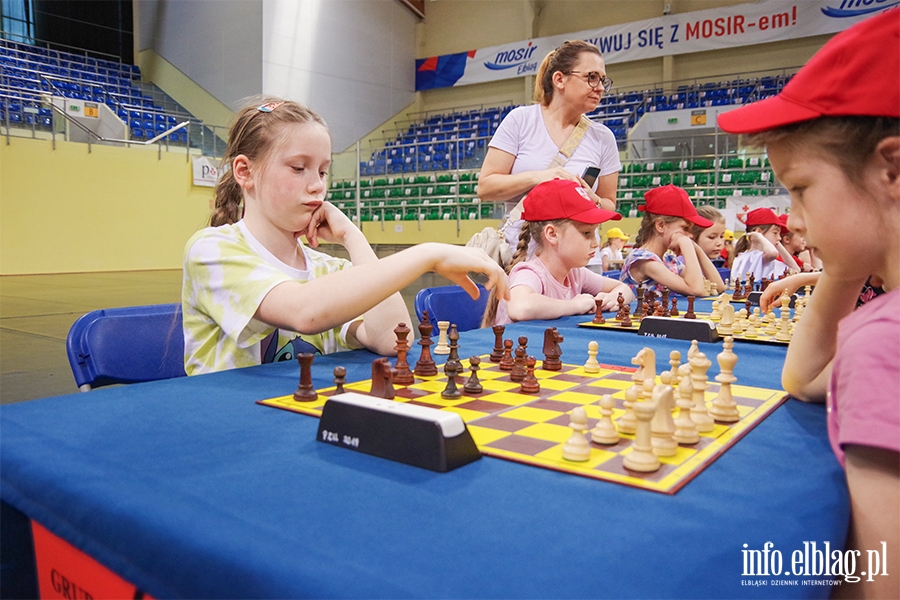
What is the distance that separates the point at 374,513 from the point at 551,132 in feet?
7.70

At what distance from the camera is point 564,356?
5.16 feet

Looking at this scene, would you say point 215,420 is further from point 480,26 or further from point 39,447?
point 480,26

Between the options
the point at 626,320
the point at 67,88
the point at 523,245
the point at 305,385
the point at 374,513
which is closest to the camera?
the point at 374,513

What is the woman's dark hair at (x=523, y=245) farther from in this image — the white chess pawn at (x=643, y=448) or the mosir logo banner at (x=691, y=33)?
the mosir logo banner at (x=691, y=33)

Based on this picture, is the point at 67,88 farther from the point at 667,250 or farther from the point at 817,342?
the point at 817,342

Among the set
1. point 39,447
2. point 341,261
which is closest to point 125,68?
point 341,261

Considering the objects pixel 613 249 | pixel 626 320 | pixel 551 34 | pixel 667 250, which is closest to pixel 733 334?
pixel 626 320

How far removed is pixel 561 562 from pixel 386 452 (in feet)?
1.03

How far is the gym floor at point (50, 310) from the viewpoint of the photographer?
3676 millimetres

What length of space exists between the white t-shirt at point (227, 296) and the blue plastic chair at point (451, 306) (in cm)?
74

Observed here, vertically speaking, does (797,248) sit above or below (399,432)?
above

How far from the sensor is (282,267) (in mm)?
1612

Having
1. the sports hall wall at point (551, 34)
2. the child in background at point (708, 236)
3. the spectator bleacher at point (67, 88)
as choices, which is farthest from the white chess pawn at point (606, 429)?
the sports hall wall at point (551, 34)

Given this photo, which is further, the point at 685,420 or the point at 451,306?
the point at 451,306
